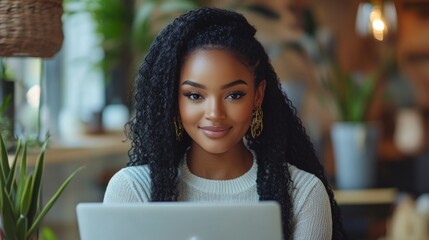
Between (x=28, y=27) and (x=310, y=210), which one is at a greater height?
(x=28, y=27)

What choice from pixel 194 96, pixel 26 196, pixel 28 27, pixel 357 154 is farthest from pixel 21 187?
pixel 357 154

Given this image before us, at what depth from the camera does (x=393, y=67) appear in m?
6.73

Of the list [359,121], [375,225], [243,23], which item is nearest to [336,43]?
[375,225]

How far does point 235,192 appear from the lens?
2.23 meters

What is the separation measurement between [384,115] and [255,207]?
23.2ft

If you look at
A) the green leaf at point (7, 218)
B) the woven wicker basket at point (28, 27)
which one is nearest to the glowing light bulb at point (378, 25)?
the woven wicker basket at point (28, 27)

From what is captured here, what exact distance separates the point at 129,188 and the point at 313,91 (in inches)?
226

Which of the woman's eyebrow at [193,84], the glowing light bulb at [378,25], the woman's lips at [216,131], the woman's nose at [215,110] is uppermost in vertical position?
the glowing light bulb at [378,25]

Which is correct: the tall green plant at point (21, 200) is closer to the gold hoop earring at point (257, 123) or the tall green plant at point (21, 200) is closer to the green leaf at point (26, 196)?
the green leaf at point (26, 196)

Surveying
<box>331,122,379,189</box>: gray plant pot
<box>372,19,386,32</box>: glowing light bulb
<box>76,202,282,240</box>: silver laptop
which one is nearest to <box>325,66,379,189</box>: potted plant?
<box>331,122,379,189</box>: gray plant pot

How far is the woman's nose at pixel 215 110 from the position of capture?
6.98 feet

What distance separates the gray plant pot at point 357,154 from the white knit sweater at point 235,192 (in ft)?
11.7

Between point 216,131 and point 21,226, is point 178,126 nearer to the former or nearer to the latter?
point 216,131

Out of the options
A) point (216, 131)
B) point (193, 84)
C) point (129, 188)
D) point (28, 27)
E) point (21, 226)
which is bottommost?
point (21, 226)
